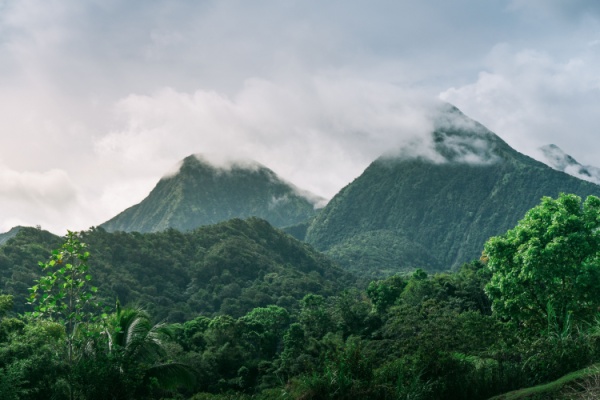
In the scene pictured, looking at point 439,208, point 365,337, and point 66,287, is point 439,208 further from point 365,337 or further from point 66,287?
point 66,287

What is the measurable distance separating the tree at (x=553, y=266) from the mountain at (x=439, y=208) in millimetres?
115401

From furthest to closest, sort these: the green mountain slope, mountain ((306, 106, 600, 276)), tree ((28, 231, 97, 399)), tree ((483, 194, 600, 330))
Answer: mountain ((306, 106, 600, 276)) → the green mountain slope → tree ((483, 194, 600, 330)) → tree ((28, 231, 97, 399))

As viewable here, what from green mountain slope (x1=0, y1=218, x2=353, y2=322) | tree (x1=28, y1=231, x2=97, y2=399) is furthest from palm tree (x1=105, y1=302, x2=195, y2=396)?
green mountain slope (x1=0, y1=218, x2=353, y2=322)

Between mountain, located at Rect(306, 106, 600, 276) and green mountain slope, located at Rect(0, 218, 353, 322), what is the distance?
46.3 metres

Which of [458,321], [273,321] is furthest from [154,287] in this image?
[458,321]

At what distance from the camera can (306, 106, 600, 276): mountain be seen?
6019 inches

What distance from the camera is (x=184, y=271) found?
79938mm

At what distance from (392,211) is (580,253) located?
16999cm

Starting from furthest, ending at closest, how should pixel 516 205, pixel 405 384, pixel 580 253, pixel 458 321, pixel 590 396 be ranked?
pixel 516 205
pixel 458 321
pixel 580 253
pixel 405 384
pixel 590 396

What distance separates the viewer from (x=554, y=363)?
28.2 feet

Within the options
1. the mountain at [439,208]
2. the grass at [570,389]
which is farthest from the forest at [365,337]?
the mountain at [439,208]

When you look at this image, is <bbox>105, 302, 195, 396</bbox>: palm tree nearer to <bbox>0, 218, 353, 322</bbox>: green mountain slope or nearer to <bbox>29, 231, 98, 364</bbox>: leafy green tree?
<bbox>29, 231, 98, 364</bbox>: leafy green tree

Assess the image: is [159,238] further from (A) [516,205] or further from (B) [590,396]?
(A) [516,205]

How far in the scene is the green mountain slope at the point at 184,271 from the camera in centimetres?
6312
